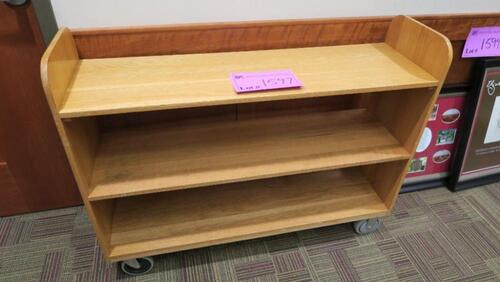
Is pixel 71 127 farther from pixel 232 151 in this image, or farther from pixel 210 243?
pixel 210 243

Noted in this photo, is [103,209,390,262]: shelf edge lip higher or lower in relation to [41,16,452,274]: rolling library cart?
lower

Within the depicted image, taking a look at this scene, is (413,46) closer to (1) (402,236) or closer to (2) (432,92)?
(2) (432,92)

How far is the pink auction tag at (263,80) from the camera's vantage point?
0.94 m

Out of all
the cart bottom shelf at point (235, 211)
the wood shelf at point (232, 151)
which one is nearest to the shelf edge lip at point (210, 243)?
the cart bottom shelf at point (235, 211)

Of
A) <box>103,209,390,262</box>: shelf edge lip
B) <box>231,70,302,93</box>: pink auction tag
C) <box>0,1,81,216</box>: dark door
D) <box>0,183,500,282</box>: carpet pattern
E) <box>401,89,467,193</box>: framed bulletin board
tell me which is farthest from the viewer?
<box>401,89,467,193</box>: framed bulletin board

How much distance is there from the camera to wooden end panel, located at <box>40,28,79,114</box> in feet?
2.57

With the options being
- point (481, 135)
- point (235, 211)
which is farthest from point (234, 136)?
point (481, 135)

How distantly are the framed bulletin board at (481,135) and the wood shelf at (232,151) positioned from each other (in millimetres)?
520

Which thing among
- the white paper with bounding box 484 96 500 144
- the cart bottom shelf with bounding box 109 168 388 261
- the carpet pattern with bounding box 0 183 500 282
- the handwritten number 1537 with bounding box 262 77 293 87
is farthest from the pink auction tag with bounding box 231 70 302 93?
the white paper with bounding box 484 96 500 144

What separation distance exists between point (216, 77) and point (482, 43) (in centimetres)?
113

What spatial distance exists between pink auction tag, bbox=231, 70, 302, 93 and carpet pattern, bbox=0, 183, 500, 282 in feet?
2.41

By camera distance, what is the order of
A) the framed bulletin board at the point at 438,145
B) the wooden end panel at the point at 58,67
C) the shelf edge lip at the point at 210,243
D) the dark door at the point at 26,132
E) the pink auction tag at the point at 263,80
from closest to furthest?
the wooden end panel at the point at 58,67 < the pink auction tag at the point at 263,80 < the dark door at the point at 26,132 < the shelf edge lip at the point at 210,243 < the framed bulletin board at the point at 438,145

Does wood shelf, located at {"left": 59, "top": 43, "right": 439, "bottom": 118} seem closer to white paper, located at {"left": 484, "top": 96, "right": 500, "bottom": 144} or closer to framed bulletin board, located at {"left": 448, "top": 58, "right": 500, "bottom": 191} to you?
framed bulletin board, located at {"left": 448, "top": 58, "right": 500, "bottom": 191}

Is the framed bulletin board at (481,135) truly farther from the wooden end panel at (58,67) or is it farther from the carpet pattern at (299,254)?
the wooden end panel at (58,67)
